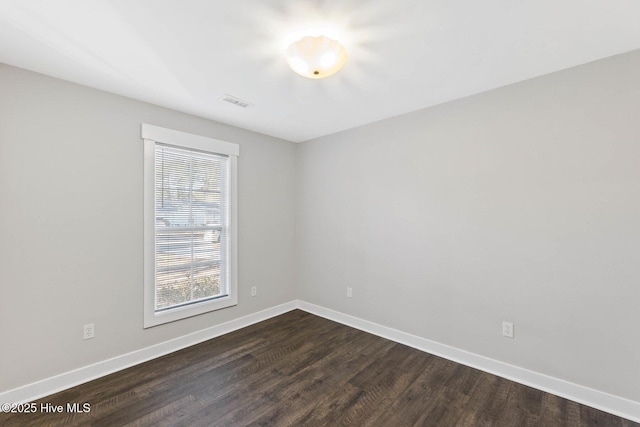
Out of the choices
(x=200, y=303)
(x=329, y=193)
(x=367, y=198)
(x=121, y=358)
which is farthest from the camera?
(x=329, y=193)

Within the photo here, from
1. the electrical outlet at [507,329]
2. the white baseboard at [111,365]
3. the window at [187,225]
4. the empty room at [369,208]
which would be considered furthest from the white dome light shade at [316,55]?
the white baseboard at [111,365]

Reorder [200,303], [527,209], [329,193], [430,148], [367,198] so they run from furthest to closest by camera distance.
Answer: [329,193]
[367,198]
[200,303]
[430,148]
[527,209]

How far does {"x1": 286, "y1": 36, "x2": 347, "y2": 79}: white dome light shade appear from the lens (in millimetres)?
1689

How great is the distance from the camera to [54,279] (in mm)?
2197

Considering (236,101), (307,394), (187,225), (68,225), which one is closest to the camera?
(307,394)

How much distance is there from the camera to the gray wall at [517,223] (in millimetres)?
1942

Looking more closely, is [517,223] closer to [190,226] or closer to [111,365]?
[190,226]

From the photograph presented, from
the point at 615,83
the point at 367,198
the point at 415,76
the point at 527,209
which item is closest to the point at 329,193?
the point at 367,198

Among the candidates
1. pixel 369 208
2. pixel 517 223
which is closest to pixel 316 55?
pixel 369 208

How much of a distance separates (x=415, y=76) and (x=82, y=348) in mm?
3541

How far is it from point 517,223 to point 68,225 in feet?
12.2

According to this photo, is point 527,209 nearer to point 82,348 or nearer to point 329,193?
point 329,193

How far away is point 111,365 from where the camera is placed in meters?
2.43

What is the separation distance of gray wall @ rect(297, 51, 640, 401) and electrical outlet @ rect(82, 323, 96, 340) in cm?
260
